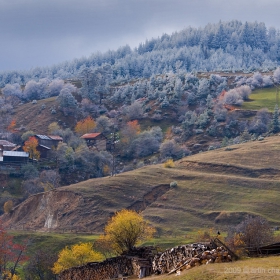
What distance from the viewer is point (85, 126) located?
158125 mm

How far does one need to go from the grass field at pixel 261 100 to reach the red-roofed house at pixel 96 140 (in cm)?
3417

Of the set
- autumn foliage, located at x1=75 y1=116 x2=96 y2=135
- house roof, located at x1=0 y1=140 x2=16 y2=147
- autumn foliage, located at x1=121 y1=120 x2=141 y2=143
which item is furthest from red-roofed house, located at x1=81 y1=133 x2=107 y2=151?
house roof, located at x1=0 y1=140 x2=16 y2=147

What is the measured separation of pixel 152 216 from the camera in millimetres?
85562

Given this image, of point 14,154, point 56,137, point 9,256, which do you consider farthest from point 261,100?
point 9,256

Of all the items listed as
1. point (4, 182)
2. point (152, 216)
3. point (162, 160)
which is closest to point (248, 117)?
point (162, 160)

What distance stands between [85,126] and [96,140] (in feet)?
42.7

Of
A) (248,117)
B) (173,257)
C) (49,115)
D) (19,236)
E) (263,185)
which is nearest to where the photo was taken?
(173,257)

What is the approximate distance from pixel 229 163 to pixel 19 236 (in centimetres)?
3562

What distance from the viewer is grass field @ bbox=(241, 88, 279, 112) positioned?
159 metres

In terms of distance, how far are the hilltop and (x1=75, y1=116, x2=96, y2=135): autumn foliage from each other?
50096 millimetres

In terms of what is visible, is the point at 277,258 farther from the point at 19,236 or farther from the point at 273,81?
the point at 273,81

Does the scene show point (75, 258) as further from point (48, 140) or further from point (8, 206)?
point (48, 140)

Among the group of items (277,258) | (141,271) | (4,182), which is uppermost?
(277,258)

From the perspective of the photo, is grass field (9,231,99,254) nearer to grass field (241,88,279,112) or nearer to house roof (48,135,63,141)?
house roof (48,135,63,141)
